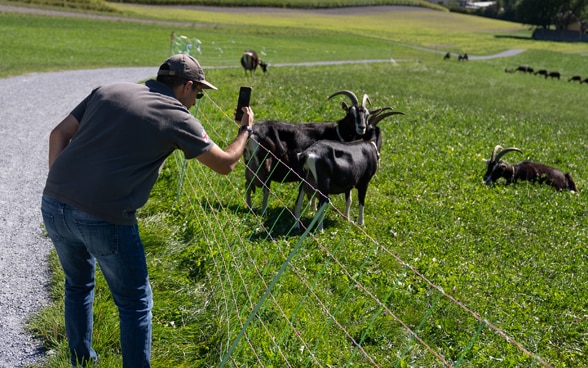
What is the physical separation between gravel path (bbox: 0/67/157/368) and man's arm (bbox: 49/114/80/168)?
181 centimetres

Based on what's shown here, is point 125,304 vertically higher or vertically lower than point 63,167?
lower

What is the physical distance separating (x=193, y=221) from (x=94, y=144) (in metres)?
3.95

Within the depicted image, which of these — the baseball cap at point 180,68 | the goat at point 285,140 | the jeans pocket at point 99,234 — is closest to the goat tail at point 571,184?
the goat at point 285,140

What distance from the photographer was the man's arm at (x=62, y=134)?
14.6 ft

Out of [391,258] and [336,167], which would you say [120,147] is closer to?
[391,258]

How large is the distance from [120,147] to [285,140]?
6154mm

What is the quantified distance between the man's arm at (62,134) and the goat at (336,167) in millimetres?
4535

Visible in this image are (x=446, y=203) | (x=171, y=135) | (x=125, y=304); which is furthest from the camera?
(x=446, y=203)

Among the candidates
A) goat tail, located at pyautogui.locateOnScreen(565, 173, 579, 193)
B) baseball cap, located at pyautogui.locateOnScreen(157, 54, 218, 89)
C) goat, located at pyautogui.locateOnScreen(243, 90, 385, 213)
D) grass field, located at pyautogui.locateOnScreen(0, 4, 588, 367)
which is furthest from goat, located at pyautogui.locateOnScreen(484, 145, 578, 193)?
baseball cap, located at pyautogui.locateOnScreen(157, 54, 218, 89)

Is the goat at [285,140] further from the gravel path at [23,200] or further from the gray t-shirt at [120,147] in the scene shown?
the gray t-shirt at [120,147]

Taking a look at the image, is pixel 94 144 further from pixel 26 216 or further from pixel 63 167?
pixel 26 216

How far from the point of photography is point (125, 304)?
4.43 m

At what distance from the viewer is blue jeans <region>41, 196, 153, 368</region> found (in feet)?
14.0

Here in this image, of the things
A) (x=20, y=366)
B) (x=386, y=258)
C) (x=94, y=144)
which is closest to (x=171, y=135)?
(x=94, y=144)
